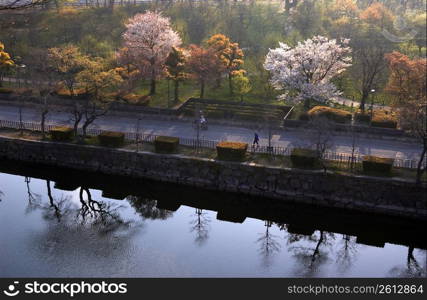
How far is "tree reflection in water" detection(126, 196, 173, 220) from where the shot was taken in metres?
29.0

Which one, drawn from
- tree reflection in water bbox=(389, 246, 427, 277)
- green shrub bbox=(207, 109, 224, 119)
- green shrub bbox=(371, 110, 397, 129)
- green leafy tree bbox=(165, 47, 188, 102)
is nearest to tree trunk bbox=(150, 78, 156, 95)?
green leafy tree bbox=(165, 47, 188, 102)

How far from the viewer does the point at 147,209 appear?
2989cm

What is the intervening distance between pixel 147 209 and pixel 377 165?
44.7ft

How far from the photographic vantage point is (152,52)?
45062 millimetres

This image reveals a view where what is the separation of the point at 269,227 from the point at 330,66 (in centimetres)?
1801

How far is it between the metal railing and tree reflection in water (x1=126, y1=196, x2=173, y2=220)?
452cm

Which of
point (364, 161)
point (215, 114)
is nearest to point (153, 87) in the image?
point (215, 114)

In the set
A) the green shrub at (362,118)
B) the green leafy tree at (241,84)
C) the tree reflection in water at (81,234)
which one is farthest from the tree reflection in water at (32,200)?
the green shrub at (362,118)

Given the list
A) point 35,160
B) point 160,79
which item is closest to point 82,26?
point 160,79

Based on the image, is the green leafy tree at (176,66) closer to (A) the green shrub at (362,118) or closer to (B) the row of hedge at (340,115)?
(B) the row of hedge at (340,115)

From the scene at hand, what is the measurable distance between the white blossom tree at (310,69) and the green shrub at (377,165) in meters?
12.0

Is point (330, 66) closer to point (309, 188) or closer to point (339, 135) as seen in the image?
point (339, 135)

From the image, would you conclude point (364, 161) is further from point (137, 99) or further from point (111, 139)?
point (137, 99)

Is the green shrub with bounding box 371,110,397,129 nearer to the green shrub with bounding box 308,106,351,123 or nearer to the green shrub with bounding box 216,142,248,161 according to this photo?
the green shrub with bounding box 308,106,351,123
